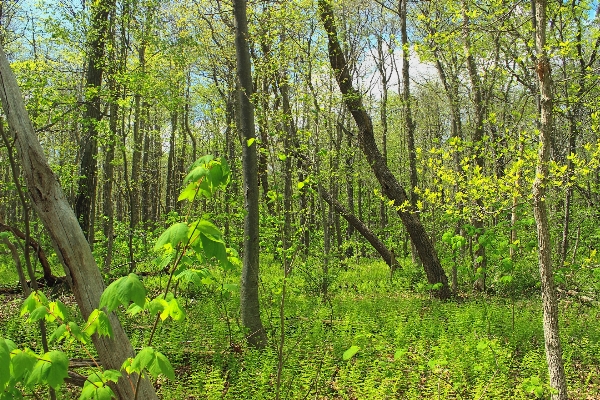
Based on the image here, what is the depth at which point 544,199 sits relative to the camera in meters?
3.85

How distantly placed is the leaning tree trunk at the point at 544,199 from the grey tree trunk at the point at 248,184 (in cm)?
306

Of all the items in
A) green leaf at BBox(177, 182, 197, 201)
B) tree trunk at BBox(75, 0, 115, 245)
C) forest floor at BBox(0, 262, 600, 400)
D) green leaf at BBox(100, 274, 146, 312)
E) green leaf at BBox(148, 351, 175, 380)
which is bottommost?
forest floor at BBox(0, 262, 600, 400)

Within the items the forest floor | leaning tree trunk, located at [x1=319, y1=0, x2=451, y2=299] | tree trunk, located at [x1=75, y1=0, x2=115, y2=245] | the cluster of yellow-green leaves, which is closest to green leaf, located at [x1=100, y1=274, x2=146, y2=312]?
the cluster of yellow-green leaves

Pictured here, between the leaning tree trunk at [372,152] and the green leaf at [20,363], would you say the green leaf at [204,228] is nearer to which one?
the green leaf at [20,363]

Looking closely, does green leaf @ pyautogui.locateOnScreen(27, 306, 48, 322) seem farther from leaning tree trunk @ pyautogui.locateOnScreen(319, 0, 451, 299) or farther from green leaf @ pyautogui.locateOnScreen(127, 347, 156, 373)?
leaning tree trunk @ pyautogui.locateOnScreen(319, 0, 451, 299)

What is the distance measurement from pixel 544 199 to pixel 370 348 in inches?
116

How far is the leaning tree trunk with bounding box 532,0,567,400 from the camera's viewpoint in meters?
3.77

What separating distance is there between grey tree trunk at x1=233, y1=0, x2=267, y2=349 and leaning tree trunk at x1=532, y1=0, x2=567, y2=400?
306 cm

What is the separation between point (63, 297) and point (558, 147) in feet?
37.2

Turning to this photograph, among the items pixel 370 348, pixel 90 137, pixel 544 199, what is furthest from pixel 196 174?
pixel 90 137

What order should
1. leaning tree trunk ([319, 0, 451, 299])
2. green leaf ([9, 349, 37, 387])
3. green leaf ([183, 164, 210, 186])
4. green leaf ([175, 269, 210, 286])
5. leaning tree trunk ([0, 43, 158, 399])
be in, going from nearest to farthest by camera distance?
green leaf ([9, 349, 37, 387])
green leaf ([183, 164, 210, 186])
green leaf ([175, 269, 210, 286])
leaning tree trunk ([0, 43, 158, 399])
leaning tree trunk ([319, 0, 451, 299])

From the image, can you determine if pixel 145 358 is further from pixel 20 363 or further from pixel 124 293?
pixel 20 363

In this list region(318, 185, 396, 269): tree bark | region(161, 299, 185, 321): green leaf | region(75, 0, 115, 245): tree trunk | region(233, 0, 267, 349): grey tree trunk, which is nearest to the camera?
region(161, 299, 185, 321): green leaf

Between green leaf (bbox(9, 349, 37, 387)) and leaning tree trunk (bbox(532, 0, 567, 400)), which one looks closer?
green leaf (bbox(9, 349, 37, 387))
